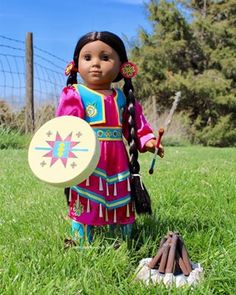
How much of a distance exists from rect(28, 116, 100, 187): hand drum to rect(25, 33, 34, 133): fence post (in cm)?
867

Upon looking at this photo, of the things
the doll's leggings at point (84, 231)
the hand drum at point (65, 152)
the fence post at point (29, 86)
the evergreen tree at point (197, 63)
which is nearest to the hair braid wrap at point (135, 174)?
the doll's leggings at point (84, 231)

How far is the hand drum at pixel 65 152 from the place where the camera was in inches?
84.9

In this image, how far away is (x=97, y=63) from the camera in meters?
2.50

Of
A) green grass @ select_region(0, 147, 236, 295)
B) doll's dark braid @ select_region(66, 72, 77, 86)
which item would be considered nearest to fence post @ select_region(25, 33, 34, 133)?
green grass @ select_region(0, 147, 236, 295)

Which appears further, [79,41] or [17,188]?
[17,188]

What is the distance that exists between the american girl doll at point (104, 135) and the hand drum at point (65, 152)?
0.19 metres

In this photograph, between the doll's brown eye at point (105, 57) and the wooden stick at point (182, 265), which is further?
the doll's brown eye at point (105, 57)

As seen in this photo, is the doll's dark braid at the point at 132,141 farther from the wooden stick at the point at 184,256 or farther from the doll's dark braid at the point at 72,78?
the wooden stick at the point at 184,256

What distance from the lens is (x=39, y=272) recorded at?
82.4 inches

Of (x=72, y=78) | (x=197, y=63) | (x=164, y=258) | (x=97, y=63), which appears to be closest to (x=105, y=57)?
(x=97, y=63)

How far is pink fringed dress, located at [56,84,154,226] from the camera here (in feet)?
8.05

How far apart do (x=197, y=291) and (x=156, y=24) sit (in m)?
22.9

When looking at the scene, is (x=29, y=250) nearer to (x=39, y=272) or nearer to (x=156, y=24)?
(x=39, y=272)

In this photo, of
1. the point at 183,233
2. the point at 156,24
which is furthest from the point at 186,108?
the point at 183,233
